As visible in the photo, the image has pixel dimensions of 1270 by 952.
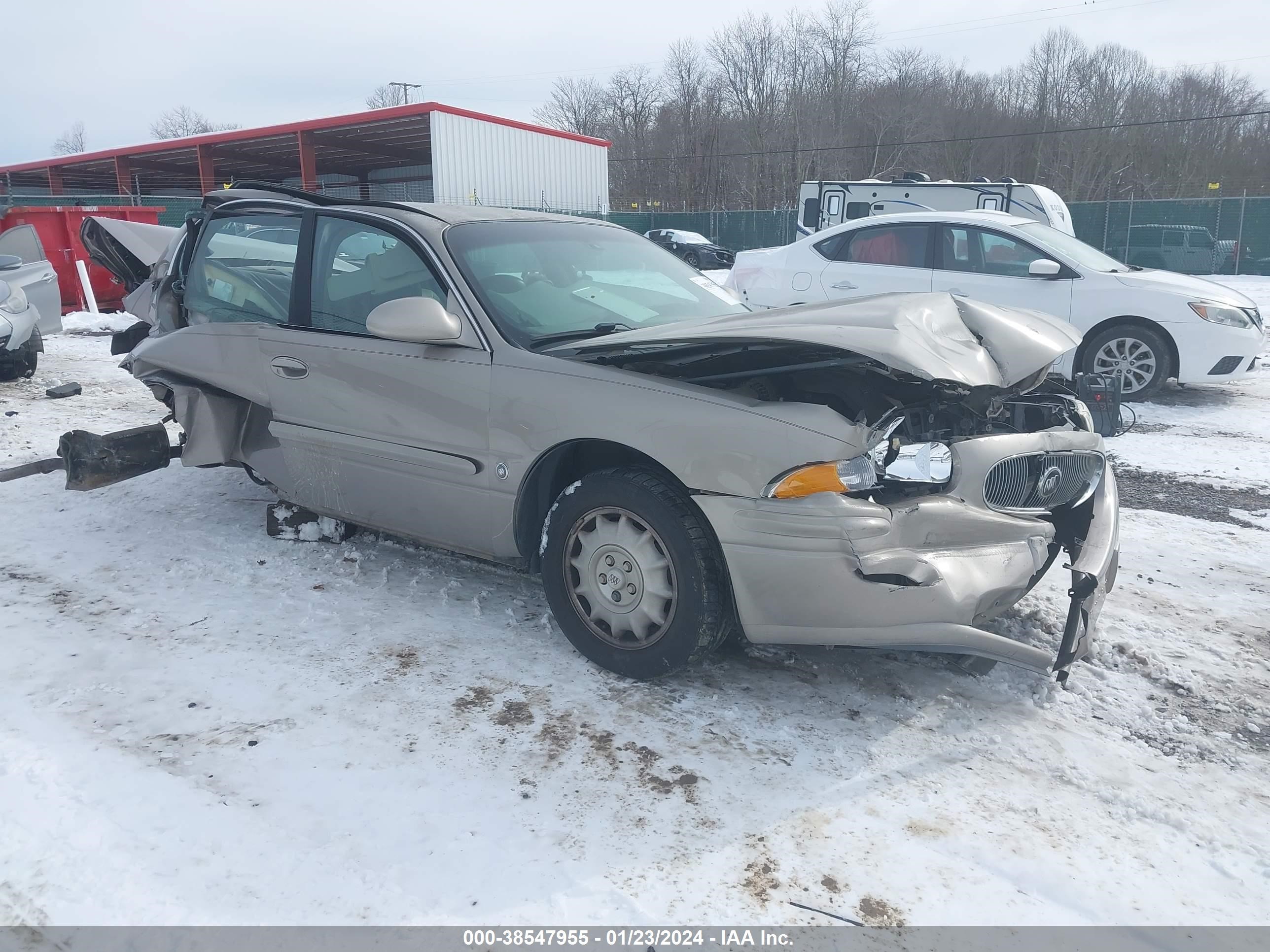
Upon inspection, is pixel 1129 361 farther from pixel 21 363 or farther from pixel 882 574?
pixel 21 363

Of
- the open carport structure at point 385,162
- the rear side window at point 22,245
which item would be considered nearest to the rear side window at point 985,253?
the rear side window at point 22,245

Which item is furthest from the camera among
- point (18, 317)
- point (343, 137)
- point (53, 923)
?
point (343, 137)

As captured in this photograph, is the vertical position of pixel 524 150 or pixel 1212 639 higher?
pixel 524 150

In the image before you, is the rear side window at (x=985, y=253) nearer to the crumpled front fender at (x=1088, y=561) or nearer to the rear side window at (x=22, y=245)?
the crumpled front fender at (x=1088, y=561)

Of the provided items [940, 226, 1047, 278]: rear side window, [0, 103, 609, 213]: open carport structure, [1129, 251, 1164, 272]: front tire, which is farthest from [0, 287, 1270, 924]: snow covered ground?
[1129, 251, 1164, 272]: front tire

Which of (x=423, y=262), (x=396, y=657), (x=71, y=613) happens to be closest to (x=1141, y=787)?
(x=396, y=657)

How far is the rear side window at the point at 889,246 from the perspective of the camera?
29.5 ft

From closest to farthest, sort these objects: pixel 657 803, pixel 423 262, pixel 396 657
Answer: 1. pixel 657 803
2. pixel 396 657
3. pixel 423 262

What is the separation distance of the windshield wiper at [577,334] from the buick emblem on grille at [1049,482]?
64.8 inches

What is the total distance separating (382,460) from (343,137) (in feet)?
103

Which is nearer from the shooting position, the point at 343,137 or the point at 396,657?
the point at 396,657

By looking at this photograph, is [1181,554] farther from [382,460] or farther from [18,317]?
[18,317]

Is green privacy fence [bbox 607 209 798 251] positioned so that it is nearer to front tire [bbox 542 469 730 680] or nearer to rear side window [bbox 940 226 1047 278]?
rear side window [bbox 940 226 1047 278]

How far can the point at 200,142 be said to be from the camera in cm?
3284
